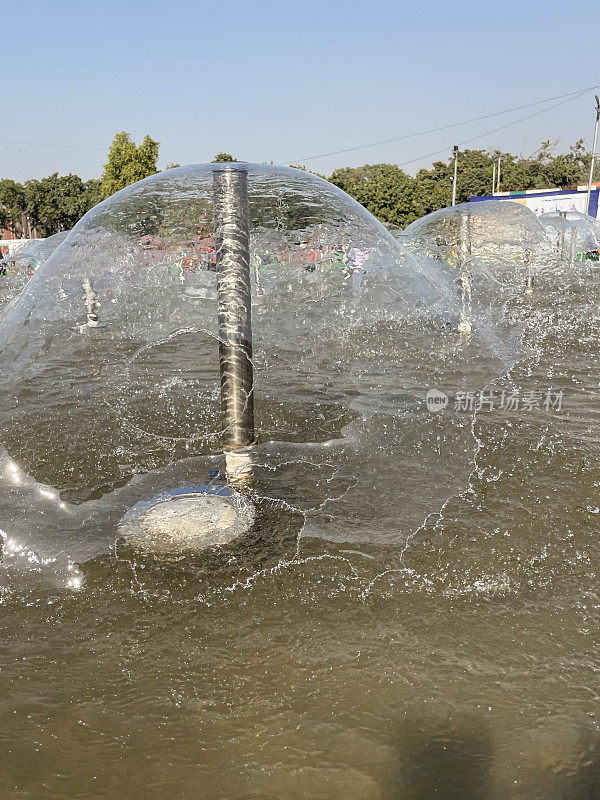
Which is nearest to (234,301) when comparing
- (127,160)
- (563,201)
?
(127,160)

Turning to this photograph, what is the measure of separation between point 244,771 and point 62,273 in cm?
235

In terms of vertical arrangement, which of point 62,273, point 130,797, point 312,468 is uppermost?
point 62,273

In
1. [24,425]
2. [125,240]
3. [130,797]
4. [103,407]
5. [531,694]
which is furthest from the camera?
[103,407]

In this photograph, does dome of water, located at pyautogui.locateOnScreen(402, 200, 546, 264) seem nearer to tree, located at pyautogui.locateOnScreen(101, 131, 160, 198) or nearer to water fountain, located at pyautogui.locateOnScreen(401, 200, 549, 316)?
water fountain, located at pyautogui.locateOnScreen(401, 200, 549, 316)

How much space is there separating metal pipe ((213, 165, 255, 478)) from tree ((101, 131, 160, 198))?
30.2 m

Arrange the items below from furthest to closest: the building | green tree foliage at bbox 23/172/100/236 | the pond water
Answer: green tree foliage at bbox 23/172/100/236, the building, the pond water

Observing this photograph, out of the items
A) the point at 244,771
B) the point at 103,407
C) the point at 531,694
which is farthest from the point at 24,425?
the point at 531,694

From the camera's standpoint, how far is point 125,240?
3.22 meters

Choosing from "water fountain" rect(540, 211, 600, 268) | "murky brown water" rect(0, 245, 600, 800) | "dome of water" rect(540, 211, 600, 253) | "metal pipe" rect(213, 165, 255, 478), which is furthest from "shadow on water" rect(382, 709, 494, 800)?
"dome of water" rect(540, 211, 600, 253)

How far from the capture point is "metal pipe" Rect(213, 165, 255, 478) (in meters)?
3.46

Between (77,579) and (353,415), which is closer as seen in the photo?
(77,579)

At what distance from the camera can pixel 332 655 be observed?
8.91 ft

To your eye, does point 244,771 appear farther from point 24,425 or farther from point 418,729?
point 24,425

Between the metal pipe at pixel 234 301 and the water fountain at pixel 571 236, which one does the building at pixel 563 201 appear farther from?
the metal pipe at pixel 234 301
